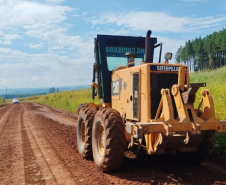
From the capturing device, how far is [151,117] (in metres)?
5.18

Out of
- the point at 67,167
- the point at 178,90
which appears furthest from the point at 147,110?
the point at 67,167

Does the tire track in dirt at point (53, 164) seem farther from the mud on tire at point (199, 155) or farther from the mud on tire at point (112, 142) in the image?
the mud on tire at point (199, 155)

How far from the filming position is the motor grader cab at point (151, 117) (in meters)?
4.55

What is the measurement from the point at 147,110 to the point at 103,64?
7.63 feet

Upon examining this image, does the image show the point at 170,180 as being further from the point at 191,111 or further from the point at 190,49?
the point at 190,49

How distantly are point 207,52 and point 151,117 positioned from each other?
72640mm

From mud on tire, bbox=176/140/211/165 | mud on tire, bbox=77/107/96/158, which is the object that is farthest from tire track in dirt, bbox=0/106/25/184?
mud on tire, bbox=176/140/211/165

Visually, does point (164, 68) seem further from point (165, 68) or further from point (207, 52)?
point (207, 52)

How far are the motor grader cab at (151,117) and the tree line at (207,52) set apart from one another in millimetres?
62359

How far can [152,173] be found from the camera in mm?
A: 5094

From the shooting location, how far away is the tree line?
66.1 meters

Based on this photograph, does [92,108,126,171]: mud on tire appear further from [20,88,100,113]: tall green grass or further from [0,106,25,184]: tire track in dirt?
[20,88,100,113]: tall green grass

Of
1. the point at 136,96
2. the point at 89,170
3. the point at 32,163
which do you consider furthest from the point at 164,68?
the point at 32,163

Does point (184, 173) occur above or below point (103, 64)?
below
